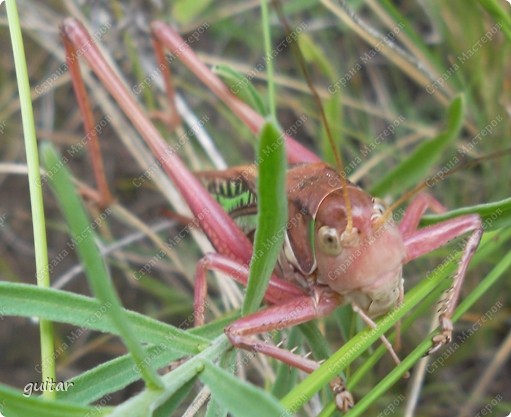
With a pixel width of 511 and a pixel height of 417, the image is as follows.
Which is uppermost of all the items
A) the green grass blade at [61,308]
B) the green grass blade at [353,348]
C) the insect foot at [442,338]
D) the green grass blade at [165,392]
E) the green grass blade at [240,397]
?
the green grass blade at [61,308]

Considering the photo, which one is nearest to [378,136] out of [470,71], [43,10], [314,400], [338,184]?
[470,71]

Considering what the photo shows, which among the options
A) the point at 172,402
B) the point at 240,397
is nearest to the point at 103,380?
the point at 172,402

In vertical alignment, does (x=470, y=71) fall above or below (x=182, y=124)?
below

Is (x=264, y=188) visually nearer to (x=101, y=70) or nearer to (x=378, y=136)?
(x=101, y=70)

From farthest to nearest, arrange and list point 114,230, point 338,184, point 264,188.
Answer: point 114,230, point 338,184, point 264,188

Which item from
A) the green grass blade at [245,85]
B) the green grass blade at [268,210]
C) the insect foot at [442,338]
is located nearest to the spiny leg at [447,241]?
the insect foot at [442,338]

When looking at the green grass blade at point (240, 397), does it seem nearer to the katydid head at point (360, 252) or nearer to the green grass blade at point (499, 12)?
the katydid head at point (360, 252)
